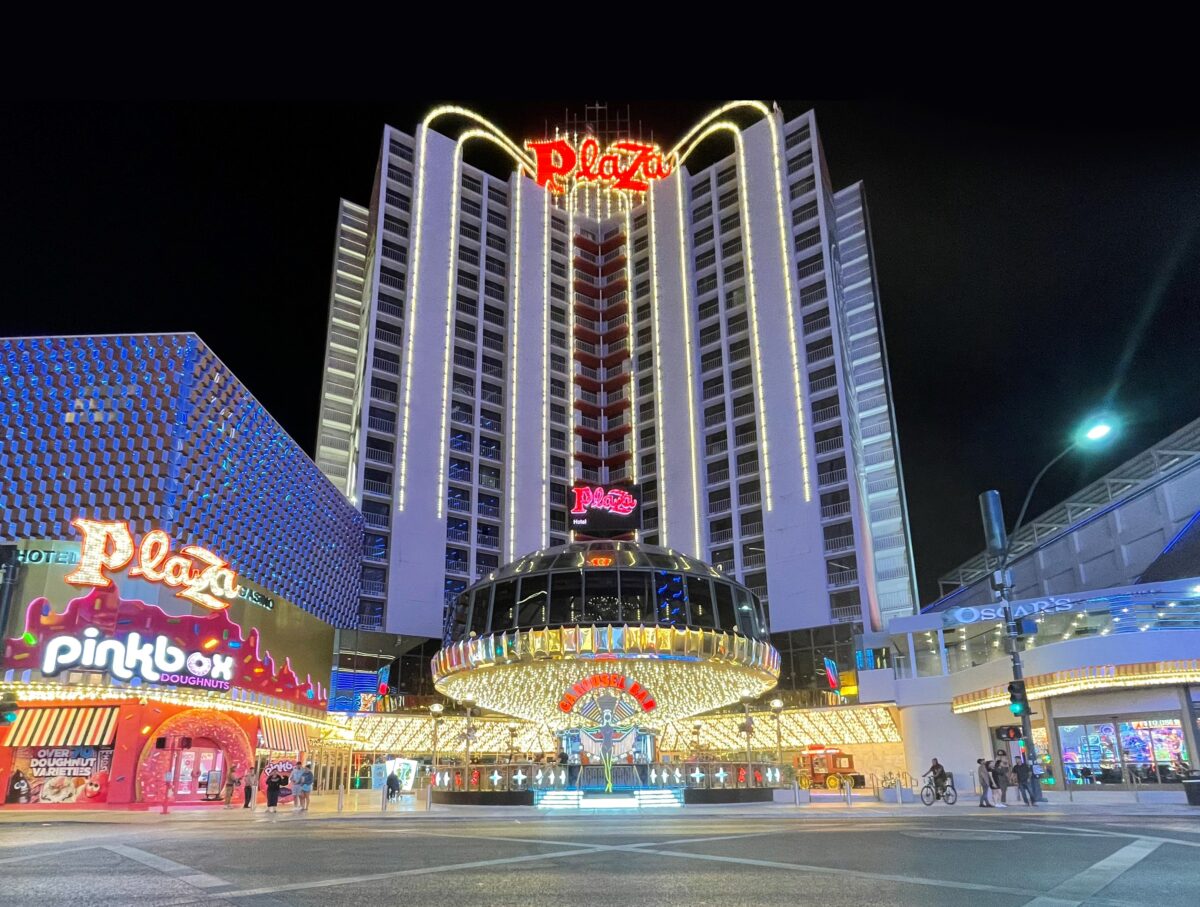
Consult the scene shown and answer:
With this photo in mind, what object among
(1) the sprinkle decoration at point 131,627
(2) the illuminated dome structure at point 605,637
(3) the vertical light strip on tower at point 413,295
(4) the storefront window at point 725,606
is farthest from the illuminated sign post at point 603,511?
(3) the vertical light strip on tower at point 413,295

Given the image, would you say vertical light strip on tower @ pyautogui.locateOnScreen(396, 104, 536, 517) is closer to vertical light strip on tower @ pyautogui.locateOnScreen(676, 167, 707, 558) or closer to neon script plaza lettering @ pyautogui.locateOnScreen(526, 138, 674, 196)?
neon script plaza lettering @ pyautogui.locateOnScreen(526, 138, 674, 196)

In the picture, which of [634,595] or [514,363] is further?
[514,363]

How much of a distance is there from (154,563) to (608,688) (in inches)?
758

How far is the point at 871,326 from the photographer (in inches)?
3258

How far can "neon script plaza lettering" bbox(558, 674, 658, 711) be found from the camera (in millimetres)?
34156

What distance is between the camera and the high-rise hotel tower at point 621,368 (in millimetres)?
68062

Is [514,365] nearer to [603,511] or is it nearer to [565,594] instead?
[603,511]

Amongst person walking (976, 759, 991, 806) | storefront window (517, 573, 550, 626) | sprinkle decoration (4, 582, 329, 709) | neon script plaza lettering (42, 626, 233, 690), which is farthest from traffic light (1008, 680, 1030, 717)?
sprinkle decoration (4, 582, 329, 709)

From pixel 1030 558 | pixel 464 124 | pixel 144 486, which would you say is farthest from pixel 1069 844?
pixel 464 124

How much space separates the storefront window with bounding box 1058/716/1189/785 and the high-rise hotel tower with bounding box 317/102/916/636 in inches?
1095

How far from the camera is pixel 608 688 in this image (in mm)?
34156

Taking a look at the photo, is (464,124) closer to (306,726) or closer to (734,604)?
(306,726)

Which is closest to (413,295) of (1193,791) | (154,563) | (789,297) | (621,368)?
(621,368)

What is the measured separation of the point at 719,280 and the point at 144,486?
5673 cm
